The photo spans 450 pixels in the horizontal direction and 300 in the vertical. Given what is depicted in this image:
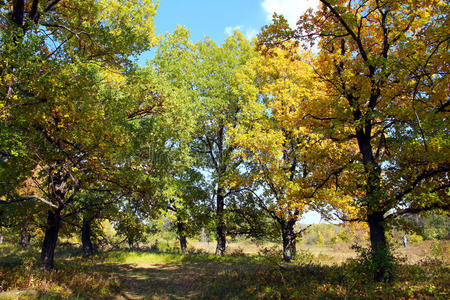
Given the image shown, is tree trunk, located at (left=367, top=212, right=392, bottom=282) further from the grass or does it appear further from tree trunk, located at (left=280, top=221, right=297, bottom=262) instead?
tree trunk, located at (left=280, top=221, right=297, bottom=262)

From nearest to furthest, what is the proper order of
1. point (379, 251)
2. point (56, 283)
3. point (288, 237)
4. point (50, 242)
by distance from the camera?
point (379, 251) → point (56, 283) → point (50, 242) → point (288, 237)

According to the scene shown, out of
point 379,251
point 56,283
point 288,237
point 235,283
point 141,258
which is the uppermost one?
point 379,251

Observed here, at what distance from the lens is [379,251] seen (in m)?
7.36

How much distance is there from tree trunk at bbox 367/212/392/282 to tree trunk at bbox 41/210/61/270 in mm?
10581

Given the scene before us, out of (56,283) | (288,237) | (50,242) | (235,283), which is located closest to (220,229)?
(288,237)

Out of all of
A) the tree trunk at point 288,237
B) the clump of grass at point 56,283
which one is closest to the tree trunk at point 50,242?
the clump of grass at point 56,283

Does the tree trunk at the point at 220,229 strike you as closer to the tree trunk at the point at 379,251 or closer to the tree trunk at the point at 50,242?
the tree trunk at the point at 50,242

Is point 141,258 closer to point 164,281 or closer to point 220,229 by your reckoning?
point 220,229

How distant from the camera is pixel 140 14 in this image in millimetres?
11867

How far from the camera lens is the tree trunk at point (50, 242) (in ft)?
32.1

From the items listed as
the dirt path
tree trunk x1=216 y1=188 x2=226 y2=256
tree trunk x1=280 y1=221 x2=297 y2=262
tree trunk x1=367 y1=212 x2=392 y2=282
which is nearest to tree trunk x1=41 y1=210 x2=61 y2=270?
the dirt path

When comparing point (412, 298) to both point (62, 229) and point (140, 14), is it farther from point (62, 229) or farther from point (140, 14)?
point (62, 229)

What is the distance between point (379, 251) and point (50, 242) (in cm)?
1131

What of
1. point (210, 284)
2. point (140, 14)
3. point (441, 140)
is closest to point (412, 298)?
point (441, 140)
